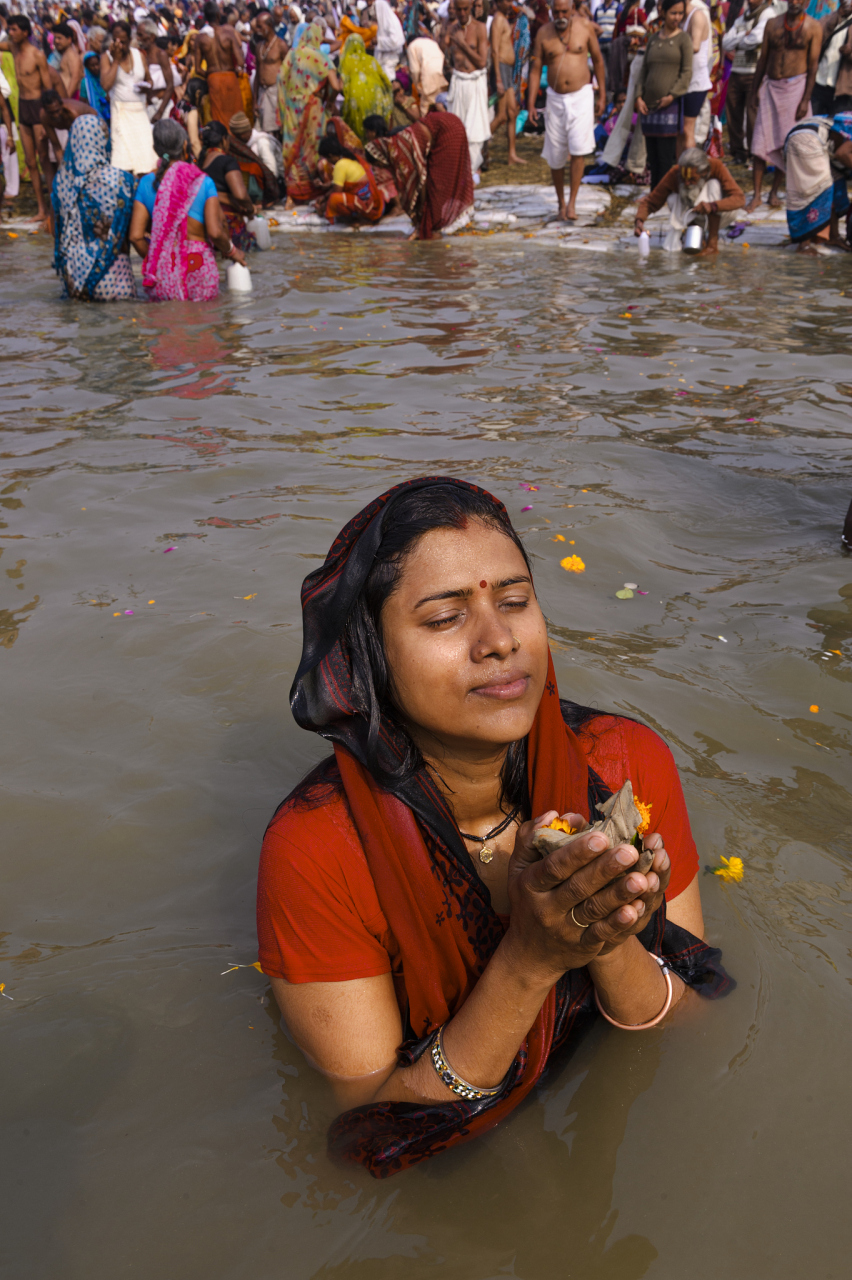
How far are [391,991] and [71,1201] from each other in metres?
0.70

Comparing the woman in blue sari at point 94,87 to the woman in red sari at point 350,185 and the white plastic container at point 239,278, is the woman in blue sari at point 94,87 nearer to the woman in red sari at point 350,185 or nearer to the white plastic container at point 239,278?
the woman in red sari at point 350,185

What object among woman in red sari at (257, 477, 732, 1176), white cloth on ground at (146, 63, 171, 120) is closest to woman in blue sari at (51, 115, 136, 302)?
white cloth on ground at (146, 63, 171, 120)

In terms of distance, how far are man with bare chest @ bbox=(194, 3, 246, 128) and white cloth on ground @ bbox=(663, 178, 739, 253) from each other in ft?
21.6

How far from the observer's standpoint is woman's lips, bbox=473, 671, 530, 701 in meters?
1.71

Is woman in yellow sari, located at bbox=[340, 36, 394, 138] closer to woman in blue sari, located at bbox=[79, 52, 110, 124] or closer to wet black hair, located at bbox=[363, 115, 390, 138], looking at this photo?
wet black hair, located at bbox=[363, 115, 390, 138]

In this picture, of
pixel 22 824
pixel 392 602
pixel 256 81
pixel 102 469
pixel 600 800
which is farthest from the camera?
pixel 256 81

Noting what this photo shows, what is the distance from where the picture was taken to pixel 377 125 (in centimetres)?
1272

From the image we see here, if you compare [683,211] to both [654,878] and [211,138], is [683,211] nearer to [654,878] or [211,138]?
[211,138]

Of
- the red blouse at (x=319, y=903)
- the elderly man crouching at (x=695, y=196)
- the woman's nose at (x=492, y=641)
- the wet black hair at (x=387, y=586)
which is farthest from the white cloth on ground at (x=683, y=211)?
the red blouse at (x=319, y=903)

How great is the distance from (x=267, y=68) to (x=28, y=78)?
3711 mm

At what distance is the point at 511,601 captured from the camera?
70.4 inches

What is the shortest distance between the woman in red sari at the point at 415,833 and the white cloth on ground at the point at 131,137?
1371 centimetres

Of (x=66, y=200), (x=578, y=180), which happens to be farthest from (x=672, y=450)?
(x=578, y=180)

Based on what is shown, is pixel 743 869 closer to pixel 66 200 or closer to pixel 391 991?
pixel 391 991
